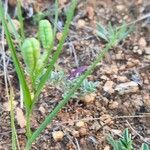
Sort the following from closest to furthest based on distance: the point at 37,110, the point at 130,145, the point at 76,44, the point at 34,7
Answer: the point at 130,145
the point at 37,110
the point at 76,44
the point at 34,7

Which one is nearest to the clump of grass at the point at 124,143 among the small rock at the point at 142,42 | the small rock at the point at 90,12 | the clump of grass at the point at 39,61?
→ the clump of grass at the point at 39,61

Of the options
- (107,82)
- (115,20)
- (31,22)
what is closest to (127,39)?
(115,20)

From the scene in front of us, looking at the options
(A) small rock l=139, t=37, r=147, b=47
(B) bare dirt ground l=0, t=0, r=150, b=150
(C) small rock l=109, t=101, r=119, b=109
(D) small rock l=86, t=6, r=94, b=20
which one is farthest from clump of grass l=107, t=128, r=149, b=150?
(D) small rock l=86, t=6, r=94, b=20

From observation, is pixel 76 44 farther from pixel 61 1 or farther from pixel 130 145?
pixel 130 145

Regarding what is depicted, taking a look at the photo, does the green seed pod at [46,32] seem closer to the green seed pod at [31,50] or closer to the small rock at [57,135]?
the green seed pod at [31,50]

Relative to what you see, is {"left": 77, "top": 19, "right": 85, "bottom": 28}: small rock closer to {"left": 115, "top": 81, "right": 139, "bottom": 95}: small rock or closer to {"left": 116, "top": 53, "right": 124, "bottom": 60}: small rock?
{"left": 116, "top": 53, "right": 124, "bottom": 60}: small rock
